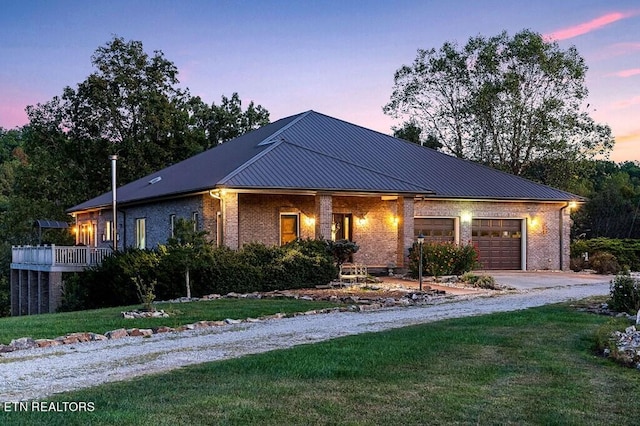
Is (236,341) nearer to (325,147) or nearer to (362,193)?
(362,193)

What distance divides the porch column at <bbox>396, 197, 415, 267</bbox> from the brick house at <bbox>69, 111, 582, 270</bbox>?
4 cm

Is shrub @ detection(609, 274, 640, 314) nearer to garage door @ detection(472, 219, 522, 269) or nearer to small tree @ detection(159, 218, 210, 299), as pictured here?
small tree @ detection(159, 218, 210, 299)

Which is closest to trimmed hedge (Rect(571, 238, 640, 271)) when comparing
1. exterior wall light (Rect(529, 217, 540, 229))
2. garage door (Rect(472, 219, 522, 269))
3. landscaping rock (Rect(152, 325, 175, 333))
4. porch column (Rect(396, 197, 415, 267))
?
exterior wall light (Rect(529, 217, 540, 229))

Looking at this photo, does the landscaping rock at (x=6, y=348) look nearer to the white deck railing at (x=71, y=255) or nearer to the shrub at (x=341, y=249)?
the shrub at (x=341, y=249)

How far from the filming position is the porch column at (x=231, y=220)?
2091 cm

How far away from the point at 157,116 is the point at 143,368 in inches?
1500

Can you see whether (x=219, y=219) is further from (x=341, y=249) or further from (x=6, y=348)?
(x=6, y=348)

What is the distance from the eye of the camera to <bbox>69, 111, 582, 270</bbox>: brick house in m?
22.3

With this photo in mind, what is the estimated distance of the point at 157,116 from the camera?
44188 millimetres

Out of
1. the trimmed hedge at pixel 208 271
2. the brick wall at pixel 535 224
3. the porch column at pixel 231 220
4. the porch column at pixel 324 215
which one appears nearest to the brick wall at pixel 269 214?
the porch column at pixel 324 215

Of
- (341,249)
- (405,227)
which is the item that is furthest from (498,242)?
(341,249)

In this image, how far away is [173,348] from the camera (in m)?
9.67

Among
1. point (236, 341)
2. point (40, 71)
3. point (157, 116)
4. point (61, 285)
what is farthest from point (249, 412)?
point (157, 116)

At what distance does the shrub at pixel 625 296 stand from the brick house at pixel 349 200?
33.5 feet
